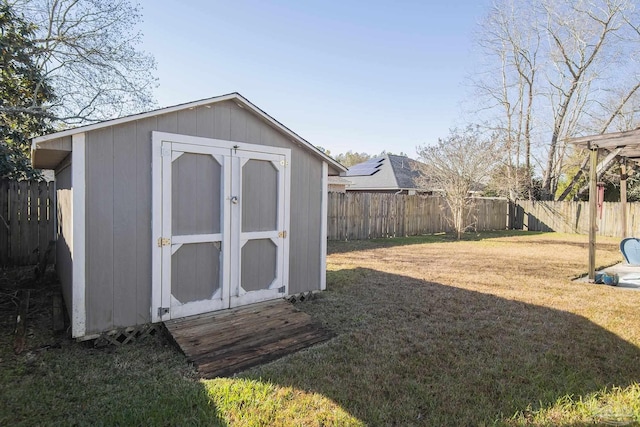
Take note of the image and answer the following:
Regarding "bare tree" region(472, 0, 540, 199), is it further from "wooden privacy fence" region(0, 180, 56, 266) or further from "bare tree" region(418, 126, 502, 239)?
"wooden privacy fence" region(0, 180, 56, 266)

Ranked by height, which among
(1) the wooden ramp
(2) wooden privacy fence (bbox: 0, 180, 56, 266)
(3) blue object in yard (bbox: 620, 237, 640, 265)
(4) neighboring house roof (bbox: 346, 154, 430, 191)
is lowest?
(1) the wooden ramp

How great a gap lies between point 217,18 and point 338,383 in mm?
8993

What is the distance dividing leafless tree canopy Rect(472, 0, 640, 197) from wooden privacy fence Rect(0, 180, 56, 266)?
19.3m

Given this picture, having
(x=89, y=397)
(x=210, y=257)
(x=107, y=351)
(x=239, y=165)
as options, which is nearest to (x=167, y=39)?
(x=239, y=165)

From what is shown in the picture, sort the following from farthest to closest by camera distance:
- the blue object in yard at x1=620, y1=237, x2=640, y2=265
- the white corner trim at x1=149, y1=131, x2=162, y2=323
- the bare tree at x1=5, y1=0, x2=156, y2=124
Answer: the bare tree at x1=5, y1=0, x2=156, y2=124 → the blue object in yard at x1=620, y1=237, x2=640, y2=265 → the white corner trim at x1=149, y1=131, x2=162, y2=323

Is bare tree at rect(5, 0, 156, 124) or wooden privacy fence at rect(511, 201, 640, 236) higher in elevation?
bare tree at rect(5, 0, 156, 124)

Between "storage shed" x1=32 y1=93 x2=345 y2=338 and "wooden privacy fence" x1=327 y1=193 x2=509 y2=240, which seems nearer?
"storage shed" x1=32 y1=93 x2=345 y2=338

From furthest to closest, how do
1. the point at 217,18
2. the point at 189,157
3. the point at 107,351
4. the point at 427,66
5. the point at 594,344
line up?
the point at 427,66 → the point at 217,18 → the point at 189,157 → the point at 594,344 → the point at 107,351

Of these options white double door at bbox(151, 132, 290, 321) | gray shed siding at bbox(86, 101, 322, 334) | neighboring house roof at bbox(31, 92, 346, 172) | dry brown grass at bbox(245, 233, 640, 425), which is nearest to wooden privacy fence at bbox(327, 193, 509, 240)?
dry brown grass at bbox(245, 233, 640, 425)

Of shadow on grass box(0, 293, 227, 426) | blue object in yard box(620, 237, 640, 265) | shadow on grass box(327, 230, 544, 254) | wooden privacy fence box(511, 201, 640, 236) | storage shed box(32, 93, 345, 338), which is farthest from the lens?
wooden privacy fence box(511, 201, 640, 236)

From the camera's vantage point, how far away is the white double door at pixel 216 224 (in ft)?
12.9

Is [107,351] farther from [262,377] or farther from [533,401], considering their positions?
[533,401]

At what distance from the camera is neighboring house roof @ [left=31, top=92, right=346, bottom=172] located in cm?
332

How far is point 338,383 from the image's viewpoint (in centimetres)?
293
